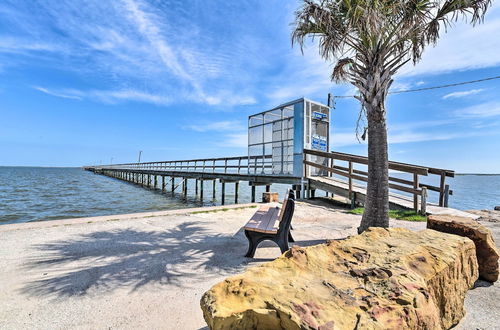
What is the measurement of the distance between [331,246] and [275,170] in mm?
9245

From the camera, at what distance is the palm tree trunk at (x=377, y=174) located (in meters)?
4.56

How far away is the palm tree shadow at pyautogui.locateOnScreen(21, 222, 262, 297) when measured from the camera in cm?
289

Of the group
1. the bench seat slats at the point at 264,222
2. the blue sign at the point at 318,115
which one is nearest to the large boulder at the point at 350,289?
the bench seat slats at the point at 264,222

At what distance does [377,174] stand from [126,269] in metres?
4.31

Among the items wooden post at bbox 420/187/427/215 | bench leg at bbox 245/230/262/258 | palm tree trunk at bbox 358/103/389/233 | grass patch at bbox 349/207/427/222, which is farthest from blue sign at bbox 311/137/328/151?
bench leg at bbox 245/230/262/258

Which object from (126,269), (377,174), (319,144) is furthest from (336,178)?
(126,269)

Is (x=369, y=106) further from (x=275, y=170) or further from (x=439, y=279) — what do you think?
(x=275, y=170)

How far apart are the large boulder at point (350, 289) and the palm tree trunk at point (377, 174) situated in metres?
2.09

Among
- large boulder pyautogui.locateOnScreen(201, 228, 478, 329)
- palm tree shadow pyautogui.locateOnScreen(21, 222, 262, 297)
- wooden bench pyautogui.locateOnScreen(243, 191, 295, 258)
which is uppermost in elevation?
large boulder pyautogui.locateOnScreen(201, 228, 478, 329)

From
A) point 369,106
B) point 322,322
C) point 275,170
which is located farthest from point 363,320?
point 275,170

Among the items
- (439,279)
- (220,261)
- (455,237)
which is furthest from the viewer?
(220,261)

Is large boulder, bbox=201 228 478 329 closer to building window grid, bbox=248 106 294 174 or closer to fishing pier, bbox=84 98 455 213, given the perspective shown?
fishing pier, bbox=84 98 455 213

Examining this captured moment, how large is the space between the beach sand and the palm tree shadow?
12 millimetres

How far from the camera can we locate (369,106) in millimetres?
4672
